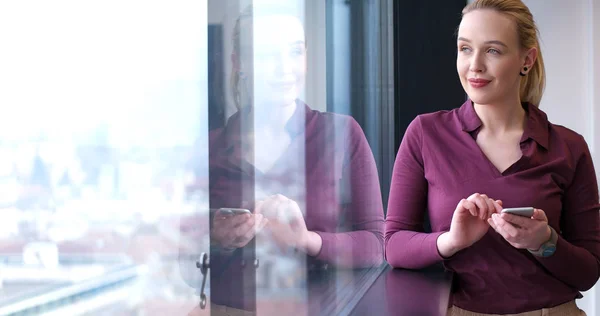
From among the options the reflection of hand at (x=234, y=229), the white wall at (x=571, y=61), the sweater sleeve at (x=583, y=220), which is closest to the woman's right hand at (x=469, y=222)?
the sweater sleeve at (x=583, y=220)

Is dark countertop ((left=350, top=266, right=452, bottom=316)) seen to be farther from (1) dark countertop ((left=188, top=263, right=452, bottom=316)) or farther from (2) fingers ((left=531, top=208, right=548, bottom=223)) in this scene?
(2) fingers ((left=531, top=208, right=548, bottom=223))

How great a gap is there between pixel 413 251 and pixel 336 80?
407 millimetres

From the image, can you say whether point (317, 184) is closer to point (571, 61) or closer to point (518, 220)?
point (518, 220)

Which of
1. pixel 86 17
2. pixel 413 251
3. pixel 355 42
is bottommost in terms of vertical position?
pixel 413 251

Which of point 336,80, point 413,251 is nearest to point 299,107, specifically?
point 336,80

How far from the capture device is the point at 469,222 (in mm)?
1337

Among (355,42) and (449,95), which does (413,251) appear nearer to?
(355,42)

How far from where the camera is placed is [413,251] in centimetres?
150

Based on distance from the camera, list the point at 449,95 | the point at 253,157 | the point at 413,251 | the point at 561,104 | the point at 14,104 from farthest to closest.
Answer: the point at 561,104, the point at 449,95, the point at 413,251, the point at 253,157, the point at 14,104

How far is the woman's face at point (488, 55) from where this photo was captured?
1481 millimetres

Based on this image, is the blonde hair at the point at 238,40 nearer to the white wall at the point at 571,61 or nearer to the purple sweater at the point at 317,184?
the purple sweater at the point at 317,184

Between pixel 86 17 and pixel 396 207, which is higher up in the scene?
pixel 86 17

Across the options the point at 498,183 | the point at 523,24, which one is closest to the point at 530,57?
the point at 523,24

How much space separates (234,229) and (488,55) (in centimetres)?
86
